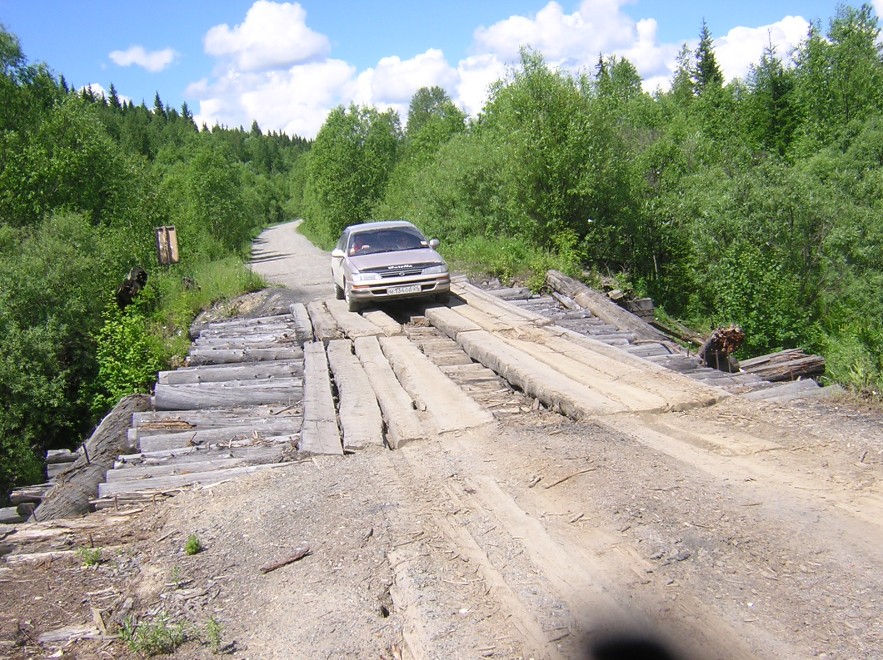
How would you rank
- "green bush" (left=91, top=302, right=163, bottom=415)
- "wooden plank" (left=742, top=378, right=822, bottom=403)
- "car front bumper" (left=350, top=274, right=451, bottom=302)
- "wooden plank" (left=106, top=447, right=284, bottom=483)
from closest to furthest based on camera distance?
"wooden plank" (left=106, top=447, right=284, bottom=483)
"wooden plank" (left=742, top=378, right=822, bottom=403)
"car front bumper" (left=350, top=274, right=451, bottom=302)
"green bush" (left=91, top=302, right=163, bottom=415)

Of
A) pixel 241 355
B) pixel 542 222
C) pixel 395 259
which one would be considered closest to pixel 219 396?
pixel 241 355

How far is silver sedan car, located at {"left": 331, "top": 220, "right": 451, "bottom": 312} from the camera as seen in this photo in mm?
13680

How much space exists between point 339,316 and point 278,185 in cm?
12435

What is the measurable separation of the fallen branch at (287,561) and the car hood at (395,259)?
30.4 feet

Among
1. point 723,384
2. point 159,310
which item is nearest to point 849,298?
point 723,384

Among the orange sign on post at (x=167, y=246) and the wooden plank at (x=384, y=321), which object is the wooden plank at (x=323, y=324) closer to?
the wooden plank at (x=384, y=321)

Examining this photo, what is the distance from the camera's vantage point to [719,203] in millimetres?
24125

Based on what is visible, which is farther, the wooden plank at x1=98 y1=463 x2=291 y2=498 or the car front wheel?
the car front wheel

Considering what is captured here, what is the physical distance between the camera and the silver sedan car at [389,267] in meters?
13.7

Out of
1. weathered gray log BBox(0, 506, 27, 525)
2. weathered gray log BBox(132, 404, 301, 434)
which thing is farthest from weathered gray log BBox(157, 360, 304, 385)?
weathered gray log BBox(0, 506, 27, 525)

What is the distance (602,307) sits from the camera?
1332 centimetres

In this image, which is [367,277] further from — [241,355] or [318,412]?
[318,412]

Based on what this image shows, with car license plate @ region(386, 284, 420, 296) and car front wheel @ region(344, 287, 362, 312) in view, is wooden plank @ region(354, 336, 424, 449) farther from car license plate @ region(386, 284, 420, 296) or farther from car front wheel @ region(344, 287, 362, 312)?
car front wheel @ region(344, 287, 362, 312)

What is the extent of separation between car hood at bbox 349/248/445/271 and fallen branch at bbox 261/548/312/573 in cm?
927
